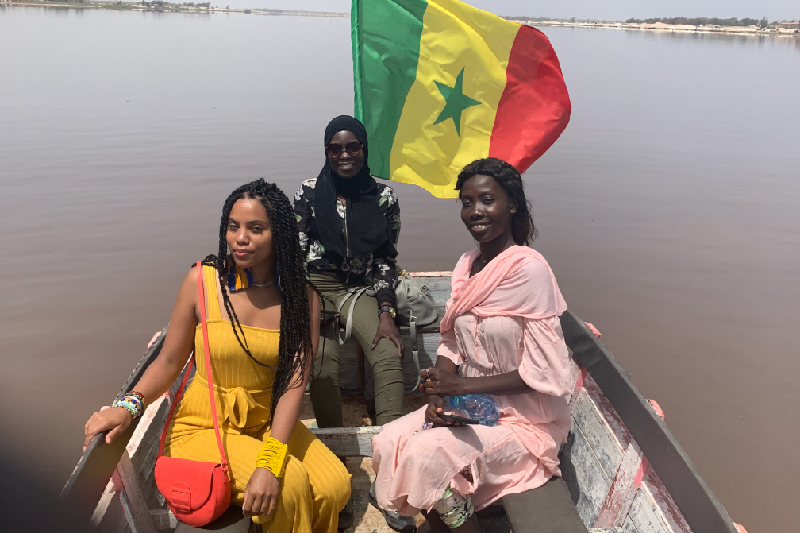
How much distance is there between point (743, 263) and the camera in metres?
8.37

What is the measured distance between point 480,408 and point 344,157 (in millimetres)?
1863

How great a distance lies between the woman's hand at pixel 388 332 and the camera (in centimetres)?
335

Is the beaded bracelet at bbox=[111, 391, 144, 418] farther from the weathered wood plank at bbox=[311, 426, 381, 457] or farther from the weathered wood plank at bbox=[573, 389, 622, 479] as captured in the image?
the weathered wood plank at bbox=[573, 389, 622, 479]

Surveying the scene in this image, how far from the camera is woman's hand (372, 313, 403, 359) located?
3.35 metres

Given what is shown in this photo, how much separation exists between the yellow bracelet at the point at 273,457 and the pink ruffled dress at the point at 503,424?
0.44 m

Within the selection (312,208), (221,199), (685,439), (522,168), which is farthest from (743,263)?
(221,199)

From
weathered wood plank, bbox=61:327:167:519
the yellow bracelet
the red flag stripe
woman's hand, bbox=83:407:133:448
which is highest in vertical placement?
the red flag stripe

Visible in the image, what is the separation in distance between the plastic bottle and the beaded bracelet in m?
1.39

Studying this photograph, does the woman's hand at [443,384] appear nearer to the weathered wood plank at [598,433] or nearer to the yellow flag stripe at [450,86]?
the weathered wood plank at [598,433]

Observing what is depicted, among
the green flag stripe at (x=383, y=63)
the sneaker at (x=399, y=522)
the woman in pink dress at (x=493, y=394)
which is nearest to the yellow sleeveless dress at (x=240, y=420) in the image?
the woman in pink dress at (x=493, y=394)

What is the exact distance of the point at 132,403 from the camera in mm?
2250

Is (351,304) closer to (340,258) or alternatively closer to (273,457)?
(340,258)

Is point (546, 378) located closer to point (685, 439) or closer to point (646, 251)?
point (685, 439)

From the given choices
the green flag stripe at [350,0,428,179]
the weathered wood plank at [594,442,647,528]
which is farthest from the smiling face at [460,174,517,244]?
the green flag stripe at [350,0,428,179]
